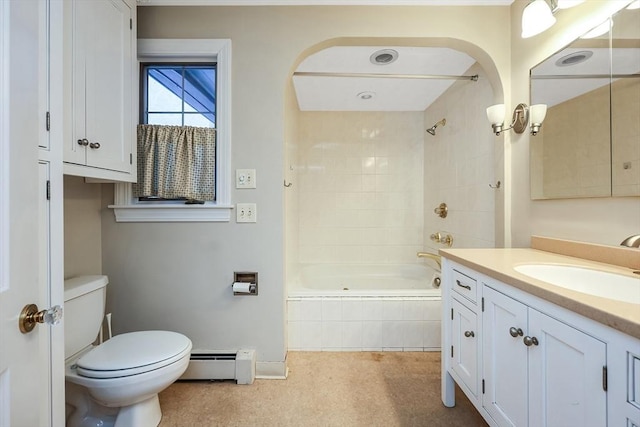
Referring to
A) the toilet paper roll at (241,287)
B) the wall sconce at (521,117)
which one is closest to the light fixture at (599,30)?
the wall sconce at (521,117)

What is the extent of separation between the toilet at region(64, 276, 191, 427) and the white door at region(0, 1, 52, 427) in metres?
0.56

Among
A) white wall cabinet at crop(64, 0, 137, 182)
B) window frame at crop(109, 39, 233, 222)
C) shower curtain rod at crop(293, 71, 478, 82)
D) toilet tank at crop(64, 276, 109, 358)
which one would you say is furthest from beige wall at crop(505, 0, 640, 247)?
toilet tank at crop(64, 276, 109, 358)

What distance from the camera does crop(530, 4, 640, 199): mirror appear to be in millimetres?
1091

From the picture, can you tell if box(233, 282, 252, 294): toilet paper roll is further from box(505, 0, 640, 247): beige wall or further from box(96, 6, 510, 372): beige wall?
box(505, 0, 640, 247): beige wall

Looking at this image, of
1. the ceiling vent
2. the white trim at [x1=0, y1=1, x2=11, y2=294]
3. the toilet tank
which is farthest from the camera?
the ceiling vent

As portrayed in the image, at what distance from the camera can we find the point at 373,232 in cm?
324

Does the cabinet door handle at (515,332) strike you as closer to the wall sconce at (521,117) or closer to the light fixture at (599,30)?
the wall sconce at (521,117)

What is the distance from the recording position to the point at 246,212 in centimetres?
173

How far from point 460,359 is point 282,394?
3.25ft

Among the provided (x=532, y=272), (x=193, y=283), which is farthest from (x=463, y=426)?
(x=193, y=283)

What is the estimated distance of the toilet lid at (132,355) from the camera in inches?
46.6

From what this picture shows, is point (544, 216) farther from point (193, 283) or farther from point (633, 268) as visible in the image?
point (193, 283)

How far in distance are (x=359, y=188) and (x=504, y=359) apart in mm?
2378

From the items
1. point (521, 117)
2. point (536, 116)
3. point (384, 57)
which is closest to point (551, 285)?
point (536, 116)
